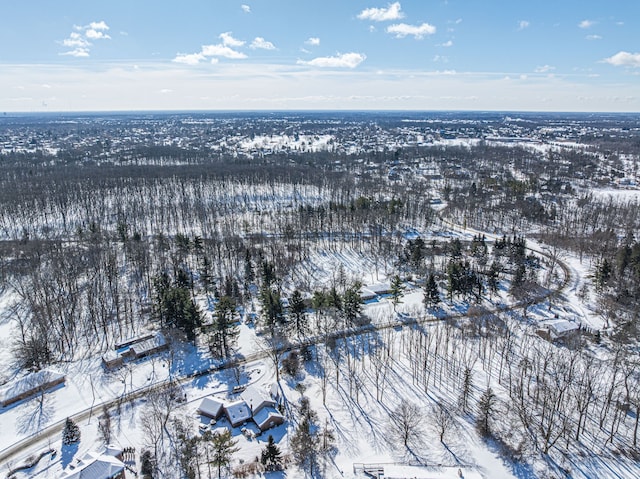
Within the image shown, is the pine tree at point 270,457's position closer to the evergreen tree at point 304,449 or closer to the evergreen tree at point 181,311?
the evergreen tree at point 304,449

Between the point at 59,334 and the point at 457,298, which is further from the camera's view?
the point at 457,298

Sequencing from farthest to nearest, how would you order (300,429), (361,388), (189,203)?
(189,203) → (361,388) → (300,429)

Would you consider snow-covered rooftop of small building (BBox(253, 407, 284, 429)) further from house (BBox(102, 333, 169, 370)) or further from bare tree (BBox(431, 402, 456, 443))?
house (BBox(102, 333, 169, 370))

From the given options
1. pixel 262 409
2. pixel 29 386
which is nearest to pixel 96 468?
pixel 262 409

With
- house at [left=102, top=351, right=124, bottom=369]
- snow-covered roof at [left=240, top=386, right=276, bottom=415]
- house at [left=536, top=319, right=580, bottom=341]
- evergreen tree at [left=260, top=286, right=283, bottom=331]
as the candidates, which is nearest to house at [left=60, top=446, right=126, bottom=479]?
snow-covered roof at [left=240, top=386, right=276, bottom=415]

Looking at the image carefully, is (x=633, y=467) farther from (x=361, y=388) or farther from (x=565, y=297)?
(x=565, y=297)

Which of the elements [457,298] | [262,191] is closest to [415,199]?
[262,191]
